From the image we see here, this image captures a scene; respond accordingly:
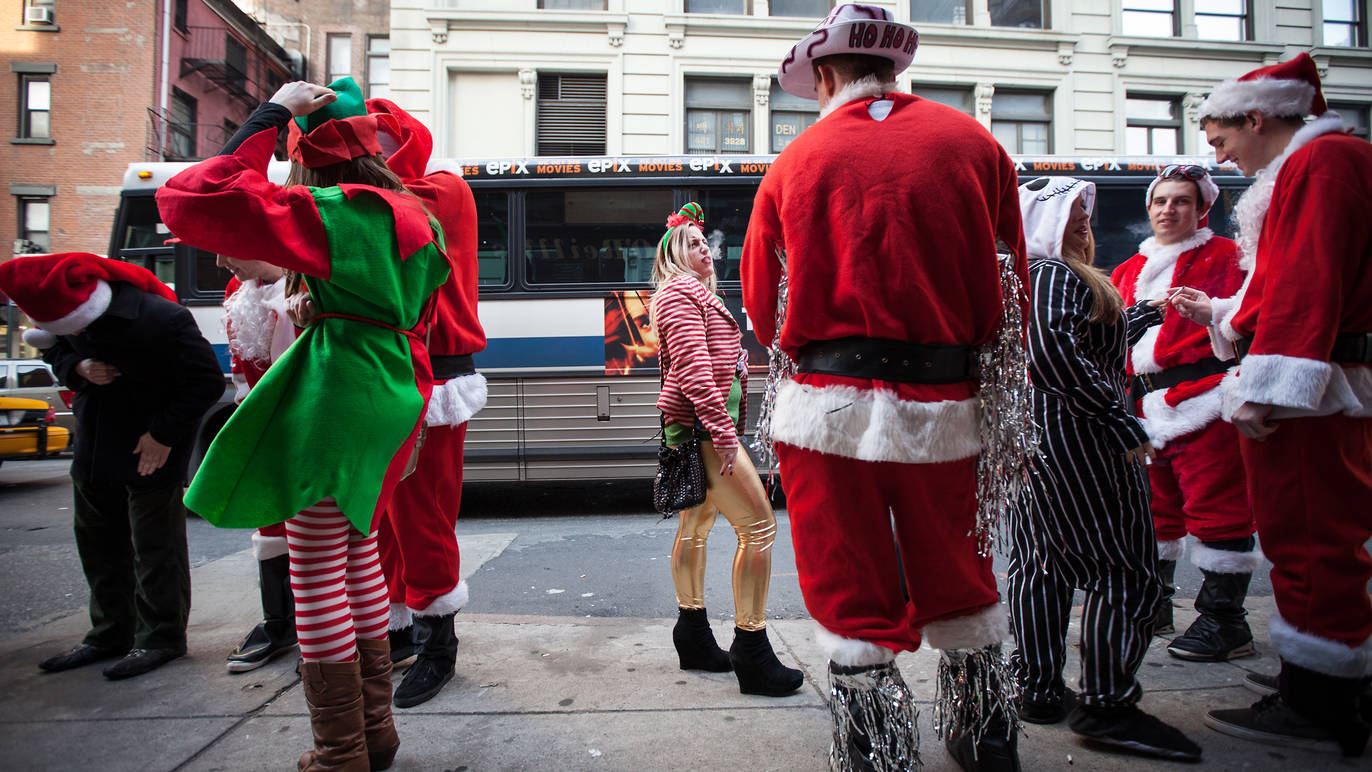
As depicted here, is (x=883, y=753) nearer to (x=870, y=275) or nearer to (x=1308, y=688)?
(x=870, y=275)

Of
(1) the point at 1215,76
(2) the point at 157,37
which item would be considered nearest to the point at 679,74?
(1) the point at 1215,76

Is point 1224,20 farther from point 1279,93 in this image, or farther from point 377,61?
point 377,61

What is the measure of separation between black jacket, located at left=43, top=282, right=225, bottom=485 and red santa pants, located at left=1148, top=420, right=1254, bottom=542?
4.06 meters

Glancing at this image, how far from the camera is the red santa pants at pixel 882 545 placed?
1815 mm

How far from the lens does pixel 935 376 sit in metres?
1.87

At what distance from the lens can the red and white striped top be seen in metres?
2.76

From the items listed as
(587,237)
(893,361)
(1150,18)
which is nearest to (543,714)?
(893,361)

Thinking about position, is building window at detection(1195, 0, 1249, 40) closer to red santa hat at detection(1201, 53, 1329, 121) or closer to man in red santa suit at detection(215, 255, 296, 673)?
red santa hat at detection(1201, 53, 1329, 121)

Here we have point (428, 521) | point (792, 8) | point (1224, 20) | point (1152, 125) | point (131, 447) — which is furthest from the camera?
point (1224, 20)

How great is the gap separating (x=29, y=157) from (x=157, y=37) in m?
4.44

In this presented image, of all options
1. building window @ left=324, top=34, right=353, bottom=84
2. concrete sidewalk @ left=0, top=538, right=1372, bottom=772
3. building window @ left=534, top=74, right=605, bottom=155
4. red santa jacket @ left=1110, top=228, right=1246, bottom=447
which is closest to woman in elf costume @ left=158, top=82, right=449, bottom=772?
concrete sidewalk @ left=0, top=538, right=1372, bottom=772

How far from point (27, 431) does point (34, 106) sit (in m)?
15.4

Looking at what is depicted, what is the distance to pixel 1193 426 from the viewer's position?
121 inches

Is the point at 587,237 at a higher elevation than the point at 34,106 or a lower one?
lower
